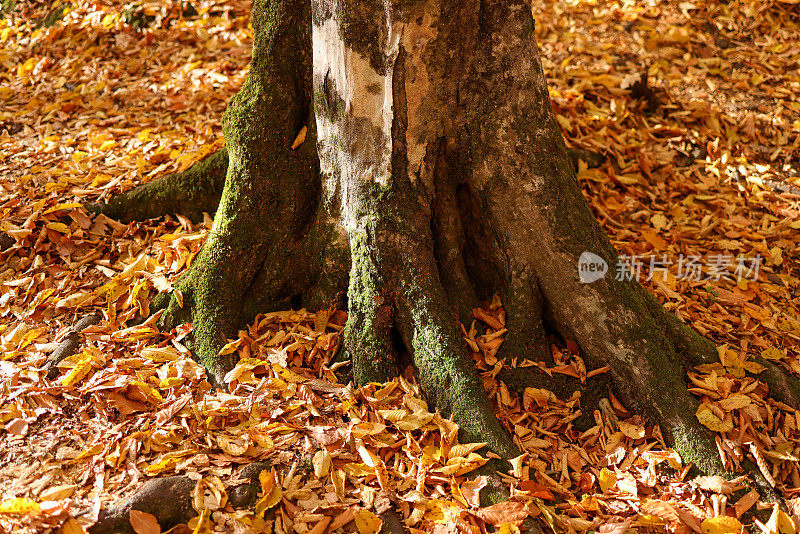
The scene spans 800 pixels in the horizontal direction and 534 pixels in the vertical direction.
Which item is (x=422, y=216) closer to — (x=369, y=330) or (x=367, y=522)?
(x=369, y=330)

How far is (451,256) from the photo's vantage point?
134 inches

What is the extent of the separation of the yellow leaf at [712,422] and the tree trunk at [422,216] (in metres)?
0.05

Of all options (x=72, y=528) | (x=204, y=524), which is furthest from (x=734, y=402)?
(x=72, y=528)

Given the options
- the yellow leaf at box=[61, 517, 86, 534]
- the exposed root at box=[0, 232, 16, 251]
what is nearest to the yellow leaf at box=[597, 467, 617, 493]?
the yellow leaf at box=[61, 517, 86, 534]

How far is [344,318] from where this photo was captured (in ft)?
11.7

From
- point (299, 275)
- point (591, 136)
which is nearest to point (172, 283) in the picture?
point (299, 275)

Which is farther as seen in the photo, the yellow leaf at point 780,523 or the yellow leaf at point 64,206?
the yellow leaf at point 64,206

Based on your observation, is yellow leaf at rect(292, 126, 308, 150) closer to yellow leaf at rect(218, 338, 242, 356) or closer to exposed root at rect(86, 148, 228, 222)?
exposed root at rect(86, 148, 228, 222)

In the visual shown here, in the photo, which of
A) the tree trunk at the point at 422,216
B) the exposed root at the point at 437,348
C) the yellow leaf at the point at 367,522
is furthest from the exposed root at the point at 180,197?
the yellow leaf at the point at 367,522

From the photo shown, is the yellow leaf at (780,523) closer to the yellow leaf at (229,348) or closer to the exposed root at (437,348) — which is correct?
the exposed root at (437,348)

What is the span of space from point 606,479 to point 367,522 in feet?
3.72

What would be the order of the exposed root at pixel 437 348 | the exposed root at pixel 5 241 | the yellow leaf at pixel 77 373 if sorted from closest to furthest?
1. the exposed root at pixel 437 348
2. the yellow leaf at pixel 77 373
3. the exposed root at pixel 5 241

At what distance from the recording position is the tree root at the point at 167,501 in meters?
2.57

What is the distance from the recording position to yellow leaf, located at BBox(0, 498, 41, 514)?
2.49 meters
